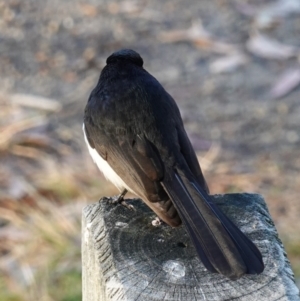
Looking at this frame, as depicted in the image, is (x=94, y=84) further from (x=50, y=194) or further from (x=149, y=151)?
(x=149, y=151)

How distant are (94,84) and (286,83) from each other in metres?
1.64

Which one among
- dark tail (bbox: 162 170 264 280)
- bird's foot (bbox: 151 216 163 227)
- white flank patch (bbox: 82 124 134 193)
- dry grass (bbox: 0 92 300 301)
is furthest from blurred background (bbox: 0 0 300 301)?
bird's foot (bbox: 151 216 163 227)

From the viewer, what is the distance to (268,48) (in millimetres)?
7254

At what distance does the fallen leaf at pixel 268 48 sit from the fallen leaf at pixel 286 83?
325mm

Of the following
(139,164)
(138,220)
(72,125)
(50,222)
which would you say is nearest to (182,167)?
(139,164)

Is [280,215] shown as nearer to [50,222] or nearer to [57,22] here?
[50,222]

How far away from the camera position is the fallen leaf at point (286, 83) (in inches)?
261

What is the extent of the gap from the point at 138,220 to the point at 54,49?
16.3ft

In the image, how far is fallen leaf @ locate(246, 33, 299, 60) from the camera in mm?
7172

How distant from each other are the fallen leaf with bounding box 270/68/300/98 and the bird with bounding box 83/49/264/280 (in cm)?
327

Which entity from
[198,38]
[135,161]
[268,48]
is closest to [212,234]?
[135,161]

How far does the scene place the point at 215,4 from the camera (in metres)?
8.12

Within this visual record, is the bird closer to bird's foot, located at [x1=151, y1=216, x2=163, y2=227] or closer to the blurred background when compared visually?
bird's foot, located at [x1=151, y1=216, x2=163, y2=227]

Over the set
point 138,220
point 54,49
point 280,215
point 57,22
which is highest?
point 57,22
